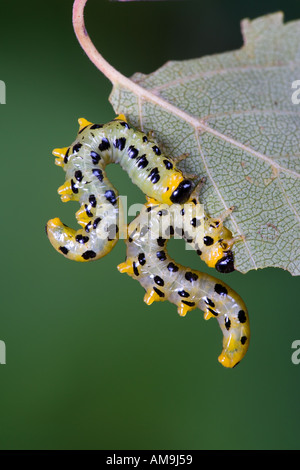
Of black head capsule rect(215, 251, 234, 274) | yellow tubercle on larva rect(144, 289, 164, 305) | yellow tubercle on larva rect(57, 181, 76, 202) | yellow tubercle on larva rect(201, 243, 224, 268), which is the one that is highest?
yellow tubercle on larva rect(57, 181, 76, 202)

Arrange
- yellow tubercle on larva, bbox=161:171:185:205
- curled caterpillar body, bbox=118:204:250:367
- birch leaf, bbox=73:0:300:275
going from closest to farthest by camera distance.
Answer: yellow tubercle on larva, bbox=161:171:185:205, birch leaf, bbox=73:0:300:275, curled caterpillar body, bbox=118:204:250:367

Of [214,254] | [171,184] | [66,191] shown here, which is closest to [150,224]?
[171,184]

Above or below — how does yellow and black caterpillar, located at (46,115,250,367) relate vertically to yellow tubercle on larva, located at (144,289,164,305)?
above

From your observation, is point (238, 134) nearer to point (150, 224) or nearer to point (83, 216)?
point (150, 224)

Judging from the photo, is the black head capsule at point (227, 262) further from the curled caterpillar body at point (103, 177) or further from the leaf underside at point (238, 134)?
the curled caterpillar body at point (103, 177)

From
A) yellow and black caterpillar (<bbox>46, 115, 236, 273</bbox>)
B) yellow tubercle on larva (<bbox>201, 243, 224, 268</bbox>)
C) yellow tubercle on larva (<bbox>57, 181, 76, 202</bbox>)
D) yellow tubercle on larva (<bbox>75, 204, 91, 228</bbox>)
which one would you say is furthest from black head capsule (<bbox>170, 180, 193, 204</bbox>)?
yellow tubercle on larva (<bbox>57, 181, 76, 202</bbox>)

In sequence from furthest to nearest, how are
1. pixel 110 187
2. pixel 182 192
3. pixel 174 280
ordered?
pixel 174 280 → pixel 110 187 → pixel 182 192

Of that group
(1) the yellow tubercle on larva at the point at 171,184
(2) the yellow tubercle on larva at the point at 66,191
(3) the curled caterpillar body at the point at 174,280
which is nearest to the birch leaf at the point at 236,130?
(1) the yellow tubercle on larva at the point at 171,184

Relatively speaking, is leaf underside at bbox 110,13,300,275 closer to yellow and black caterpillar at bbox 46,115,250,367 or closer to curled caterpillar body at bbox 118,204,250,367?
yellow and black caterpillar at bbox 46,115,250,367

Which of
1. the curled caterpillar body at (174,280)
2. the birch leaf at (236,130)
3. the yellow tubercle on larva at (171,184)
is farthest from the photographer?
the curled caterpillar body at (174,280)
